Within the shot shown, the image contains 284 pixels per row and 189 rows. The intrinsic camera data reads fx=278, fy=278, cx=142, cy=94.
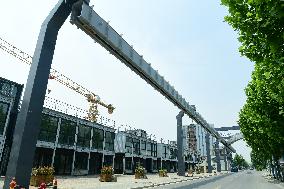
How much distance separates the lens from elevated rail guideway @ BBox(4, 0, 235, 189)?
44.7ft

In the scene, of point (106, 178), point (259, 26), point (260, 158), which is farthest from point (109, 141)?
point (260, 158)

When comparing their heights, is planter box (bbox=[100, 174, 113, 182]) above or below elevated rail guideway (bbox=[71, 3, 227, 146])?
below

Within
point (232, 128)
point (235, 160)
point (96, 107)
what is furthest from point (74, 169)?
point (235, 160)

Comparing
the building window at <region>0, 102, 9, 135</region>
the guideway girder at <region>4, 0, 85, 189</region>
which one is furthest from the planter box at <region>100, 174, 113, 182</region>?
the guideway girder at <region>4, 0, 85, 189</region>

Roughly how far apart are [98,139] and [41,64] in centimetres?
3013

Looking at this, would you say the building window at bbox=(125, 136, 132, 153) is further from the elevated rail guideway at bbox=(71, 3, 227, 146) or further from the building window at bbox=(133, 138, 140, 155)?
the elevated rail guideway at bbox=(71, 3, 227, 146)

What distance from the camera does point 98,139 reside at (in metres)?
43.8

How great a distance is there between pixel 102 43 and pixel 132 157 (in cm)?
3881

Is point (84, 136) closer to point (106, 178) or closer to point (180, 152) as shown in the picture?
point (106, 178)

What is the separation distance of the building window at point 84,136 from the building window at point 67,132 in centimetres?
145

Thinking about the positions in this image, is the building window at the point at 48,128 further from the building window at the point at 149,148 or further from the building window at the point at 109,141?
the building window at the point at 149,148

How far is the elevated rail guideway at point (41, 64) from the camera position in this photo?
44.7ft

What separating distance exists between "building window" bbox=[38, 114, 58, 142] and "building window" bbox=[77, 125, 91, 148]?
5.06m

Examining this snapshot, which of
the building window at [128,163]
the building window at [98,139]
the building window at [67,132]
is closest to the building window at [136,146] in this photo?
the building window at [128,163]
